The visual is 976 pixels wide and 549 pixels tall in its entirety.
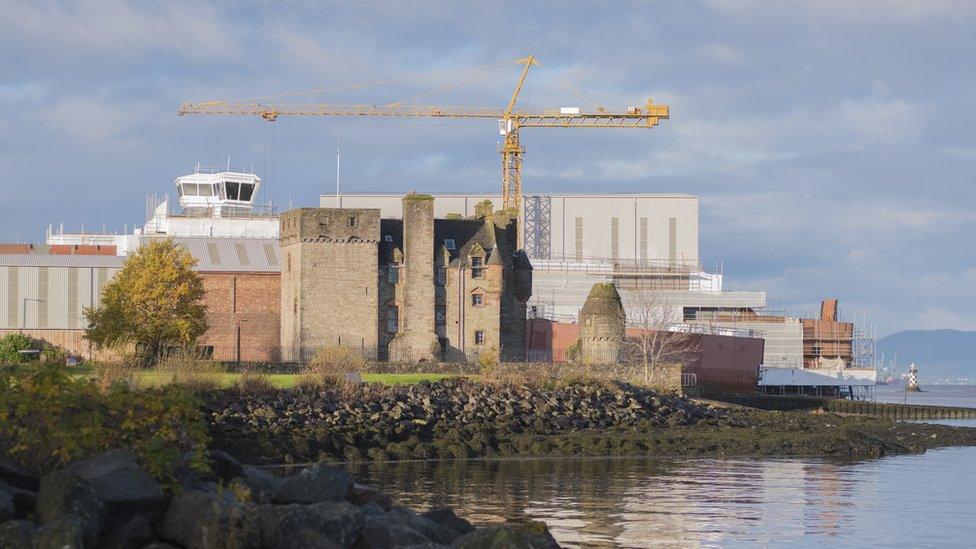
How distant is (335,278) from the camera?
A: 7075cm

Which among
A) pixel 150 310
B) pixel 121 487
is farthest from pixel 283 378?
pixel 121 487

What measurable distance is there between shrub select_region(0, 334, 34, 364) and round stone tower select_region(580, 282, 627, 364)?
2647 centimetres

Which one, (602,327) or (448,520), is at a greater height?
(602,327)

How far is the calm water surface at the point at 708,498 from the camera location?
2484 centimetres

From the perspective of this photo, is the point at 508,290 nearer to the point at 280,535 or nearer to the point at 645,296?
the point at 645,296

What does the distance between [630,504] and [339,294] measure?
143 feet

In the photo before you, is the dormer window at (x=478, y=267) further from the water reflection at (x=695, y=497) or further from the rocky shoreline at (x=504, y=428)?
the water reflection at (x=695, y=497)

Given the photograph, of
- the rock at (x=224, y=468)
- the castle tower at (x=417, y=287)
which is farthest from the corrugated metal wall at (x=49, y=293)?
the rock at (x=224, y=468)

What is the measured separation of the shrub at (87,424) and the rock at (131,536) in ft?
4.17

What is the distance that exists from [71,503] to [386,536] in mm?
3767

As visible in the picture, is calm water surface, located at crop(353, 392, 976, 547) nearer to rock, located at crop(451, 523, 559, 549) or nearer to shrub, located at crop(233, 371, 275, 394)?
rock, located at crop(451, 523, 559, 549)

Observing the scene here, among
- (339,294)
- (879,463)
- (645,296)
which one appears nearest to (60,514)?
(879,463)

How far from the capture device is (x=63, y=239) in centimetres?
10862

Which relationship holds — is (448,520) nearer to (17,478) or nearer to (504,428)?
(17,478)
